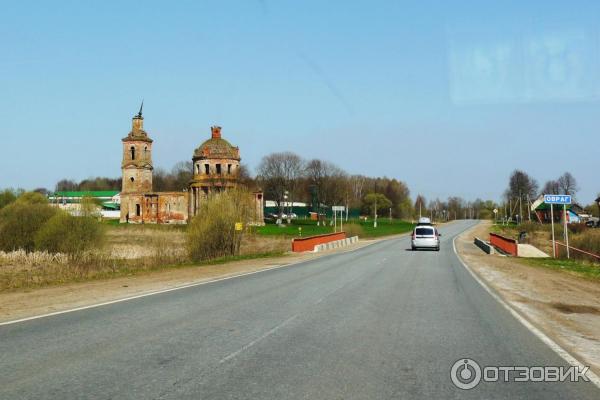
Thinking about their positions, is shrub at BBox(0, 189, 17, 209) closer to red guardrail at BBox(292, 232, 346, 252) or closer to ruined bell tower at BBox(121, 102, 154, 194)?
red guardrail at BBox(292, 232, 346, 252)

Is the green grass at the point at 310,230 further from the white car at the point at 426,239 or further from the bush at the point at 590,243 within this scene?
the bush at the point at 590,243

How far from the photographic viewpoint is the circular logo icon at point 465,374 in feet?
21.1

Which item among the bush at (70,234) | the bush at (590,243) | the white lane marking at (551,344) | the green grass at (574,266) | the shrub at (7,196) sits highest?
the shrub at (7,196)

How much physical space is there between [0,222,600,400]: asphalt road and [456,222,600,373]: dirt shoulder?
0.54 m

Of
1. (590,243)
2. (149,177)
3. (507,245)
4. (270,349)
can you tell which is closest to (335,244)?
(507,245)

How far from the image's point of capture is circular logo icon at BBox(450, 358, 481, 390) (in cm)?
644

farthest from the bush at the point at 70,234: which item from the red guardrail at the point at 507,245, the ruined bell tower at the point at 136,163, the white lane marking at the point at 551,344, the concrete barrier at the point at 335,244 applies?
the ruined bell tower at the point at 136,163

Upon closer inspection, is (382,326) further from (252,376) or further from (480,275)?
(480,275)

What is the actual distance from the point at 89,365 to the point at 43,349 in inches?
54.3

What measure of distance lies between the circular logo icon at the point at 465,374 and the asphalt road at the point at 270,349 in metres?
0.12

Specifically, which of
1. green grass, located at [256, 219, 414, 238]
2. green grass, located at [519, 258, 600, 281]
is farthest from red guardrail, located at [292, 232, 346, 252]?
green grass, located at [256, 219, 414, 238]

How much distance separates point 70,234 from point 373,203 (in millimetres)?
122960

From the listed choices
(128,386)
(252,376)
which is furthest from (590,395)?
(128,386)

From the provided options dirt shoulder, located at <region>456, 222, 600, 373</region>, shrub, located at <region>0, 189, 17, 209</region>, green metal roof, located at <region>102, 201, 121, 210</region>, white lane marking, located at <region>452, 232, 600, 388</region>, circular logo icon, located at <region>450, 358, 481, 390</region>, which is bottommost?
dirt shoulder, located at <region>456, 222, 600, 373</region>
